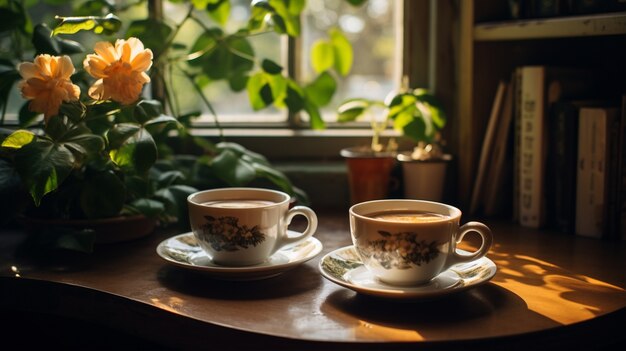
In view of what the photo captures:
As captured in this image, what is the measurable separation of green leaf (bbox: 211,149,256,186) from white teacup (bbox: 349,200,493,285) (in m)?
0.43

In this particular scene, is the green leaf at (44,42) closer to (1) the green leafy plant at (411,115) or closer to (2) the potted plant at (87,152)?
(2) the potted plant at (87,152)

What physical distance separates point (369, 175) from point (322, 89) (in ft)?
0.85


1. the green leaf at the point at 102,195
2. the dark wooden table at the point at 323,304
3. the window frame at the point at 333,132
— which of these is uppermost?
the window frame at the point at 333,132

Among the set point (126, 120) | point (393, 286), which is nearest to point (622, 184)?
point (393, 286)

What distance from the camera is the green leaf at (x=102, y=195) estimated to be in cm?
120

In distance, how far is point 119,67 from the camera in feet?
3.61

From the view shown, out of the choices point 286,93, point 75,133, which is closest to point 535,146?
point 286,93

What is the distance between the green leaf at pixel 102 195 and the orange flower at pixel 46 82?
0.15m

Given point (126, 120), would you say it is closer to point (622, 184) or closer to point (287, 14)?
point (287, 14)

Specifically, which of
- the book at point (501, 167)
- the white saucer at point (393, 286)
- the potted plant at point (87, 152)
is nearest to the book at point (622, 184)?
the book at point (501, 167)

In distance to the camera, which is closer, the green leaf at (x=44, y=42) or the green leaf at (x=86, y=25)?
the green leaf at (x=86, y=25)

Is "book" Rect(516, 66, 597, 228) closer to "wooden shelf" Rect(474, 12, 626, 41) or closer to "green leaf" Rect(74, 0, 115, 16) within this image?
"wooden shelf" Rect(474, 12, 626, 41)

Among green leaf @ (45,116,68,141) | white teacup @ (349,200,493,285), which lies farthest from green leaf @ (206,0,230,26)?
white teacup @ (349,200,493,285)

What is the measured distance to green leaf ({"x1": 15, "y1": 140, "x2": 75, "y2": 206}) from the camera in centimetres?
102
